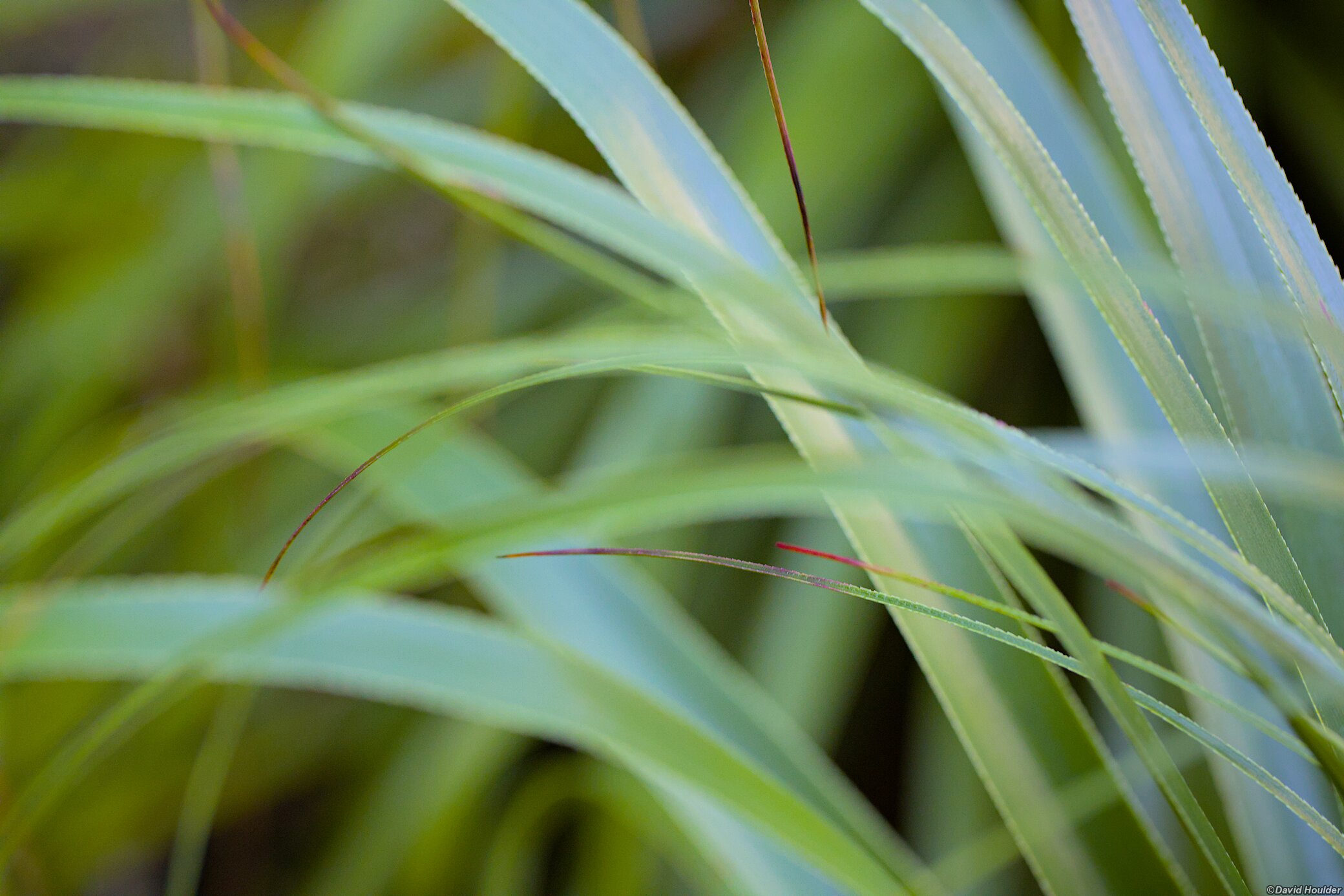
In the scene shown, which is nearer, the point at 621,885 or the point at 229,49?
the point at 621,885

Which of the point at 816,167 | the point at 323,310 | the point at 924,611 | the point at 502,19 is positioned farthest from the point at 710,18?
the point at 924,611

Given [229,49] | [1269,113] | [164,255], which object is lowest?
[1269,113]

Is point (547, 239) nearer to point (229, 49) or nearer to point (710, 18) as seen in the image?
point (710, 18)

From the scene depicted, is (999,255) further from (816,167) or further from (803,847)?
(816,167)

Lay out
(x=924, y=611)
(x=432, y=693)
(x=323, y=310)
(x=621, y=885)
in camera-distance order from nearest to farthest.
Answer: (x=924, y=611), (x=432, y=693), (x=621, y=885), (x=323, y=310)

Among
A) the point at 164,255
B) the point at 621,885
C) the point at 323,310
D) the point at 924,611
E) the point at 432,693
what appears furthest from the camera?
the point at 323,310

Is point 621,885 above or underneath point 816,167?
underneath
